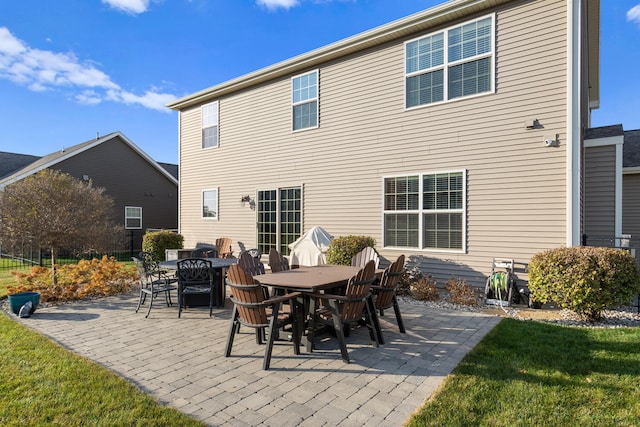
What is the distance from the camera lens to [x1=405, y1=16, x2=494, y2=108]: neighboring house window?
696 cm

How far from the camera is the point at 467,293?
21.1ft

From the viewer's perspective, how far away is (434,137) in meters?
7.55

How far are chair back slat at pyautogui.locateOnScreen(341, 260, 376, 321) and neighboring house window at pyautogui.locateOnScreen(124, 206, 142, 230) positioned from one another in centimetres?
1857

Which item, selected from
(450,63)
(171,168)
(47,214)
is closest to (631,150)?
(450,63)

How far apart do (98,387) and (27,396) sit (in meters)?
0.55

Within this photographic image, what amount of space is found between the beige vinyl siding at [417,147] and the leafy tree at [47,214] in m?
4.42

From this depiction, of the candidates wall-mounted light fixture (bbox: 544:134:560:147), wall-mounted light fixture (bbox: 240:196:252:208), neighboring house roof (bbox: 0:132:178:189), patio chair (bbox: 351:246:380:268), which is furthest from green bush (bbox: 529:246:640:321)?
neighboring house roof (bbox: 0:132:178:189)

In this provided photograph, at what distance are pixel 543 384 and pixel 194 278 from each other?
4958 millimetres

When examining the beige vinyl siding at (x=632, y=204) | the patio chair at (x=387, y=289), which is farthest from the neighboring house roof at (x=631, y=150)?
the patio chair at (x=387, y=289)

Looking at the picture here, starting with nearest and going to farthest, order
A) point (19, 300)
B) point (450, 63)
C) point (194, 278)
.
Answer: point (19, 300) → point (194, 278) → point (450, 63)

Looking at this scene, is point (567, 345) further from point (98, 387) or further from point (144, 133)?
point (144, 133)

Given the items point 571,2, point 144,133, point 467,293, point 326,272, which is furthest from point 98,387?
point 144,133

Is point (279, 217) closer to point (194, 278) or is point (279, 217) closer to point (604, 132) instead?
point (194, 278)

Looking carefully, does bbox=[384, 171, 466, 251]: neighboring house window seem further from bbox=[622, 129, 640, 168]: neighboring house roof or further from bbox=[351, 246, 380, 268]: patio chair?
bbox=[622, 129, 640, 168]: neighboring house roof
